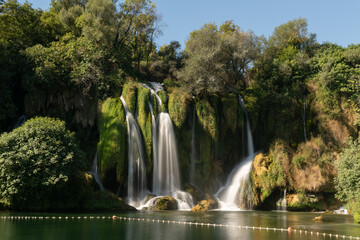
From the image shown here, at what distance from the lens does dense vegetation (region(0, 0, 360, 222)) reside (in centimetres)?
2861

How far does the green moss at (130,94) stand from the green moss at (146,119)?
44cm

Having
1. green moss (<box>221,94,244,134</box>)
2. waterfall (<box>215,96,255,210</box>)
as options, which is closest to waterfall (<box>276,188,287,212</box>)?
waterfall (<box>215,96,255,210</box>)

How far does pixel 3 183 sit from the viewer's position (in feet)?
68.7

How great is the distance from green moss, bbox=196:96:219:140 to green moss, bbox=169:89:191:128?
1163mm

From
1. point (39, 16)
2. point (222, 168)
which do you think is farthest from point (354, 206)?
point (39, 16)

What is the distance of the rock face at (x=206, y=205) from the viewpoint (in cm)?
2560

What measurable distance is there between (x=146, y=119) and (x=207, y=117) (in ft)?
19.6

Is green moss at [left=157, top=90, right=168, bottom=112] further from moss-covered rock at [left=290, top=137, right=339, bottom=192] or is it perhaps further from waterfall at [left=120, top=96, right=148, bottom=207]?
moss-covered rock at [left=290, top=137, right=339, bottom=192]

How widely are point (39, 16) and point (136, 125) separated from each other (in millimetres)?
18193

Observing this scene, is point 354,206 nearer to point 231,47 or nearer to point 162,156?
point 162,156

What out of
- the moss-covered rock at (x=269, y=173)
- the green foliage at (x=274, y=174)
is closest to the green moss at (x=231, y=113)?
the moss-covered rock at (x=269, y=173)

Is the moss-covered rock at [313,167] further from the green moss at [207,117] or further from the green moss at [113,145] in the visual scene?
the green moss at [113,145]

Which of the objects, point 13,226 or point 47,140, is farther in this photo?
point 47,140

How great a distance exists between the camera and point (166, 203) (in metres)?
25.3
